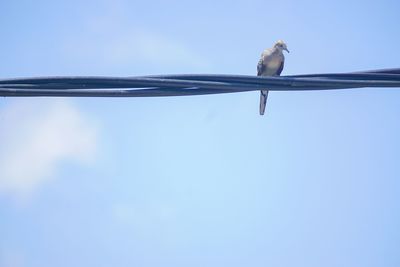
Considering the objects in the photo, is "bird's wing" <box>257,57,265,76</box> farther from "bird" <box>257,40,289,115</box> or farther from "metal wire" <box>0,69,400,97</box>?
"metal wire" <box>0,69,400,97</box>

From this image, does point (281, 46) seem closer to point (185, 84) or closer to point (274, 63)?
point (274, 63)

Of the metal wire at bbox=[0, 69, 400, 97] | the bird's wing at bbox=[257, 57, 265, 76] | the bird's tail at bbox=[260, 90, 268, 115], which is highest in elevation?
the bird's wing at bbox=[257, 57, 265, 76]

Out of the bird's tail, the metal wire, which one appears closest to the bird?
the bird's tail

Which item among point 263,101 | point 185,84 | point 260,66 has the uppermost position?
point 260,66

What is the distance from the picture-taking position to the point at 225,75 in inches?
160

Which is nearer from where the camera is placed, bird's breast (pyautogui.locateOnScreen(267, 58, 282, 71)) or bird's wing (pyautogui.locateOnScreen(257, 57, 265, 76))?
bird's breast (pyautogui.locateOnScreen(267, 58, 282, 71))

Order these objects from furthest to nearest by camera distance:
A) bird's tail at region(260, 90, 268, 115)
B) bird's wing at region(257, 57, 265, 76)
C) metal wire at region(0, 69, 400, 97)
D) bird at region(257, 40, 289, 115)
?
1. bird's wing at region(257, 57, 265, 76)
2. bird at region(257, 40, 289, 115)
3. bird's tail at region(260, 90, 268, 115)
4. metal wire at region(0, 69, 400, 97)

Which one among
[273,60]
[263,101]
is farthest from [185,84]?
[273,60]

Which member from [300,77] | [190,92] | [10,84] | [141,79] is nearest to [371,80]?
[300,77]

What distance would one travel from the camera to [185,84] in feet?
13.1

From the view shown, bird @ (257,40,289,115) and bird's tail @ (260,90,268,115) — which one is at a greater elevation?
bird @ (257,40,289,115)

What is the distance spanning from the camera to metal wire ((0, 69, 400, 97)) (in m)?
3.94

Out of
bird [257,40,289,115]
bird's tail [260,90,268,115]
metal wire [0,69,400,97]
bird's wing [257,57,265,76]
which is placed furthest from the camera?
bird's wing [257,57,265,76]

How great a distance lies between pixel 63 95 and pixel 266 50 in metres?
6.26
